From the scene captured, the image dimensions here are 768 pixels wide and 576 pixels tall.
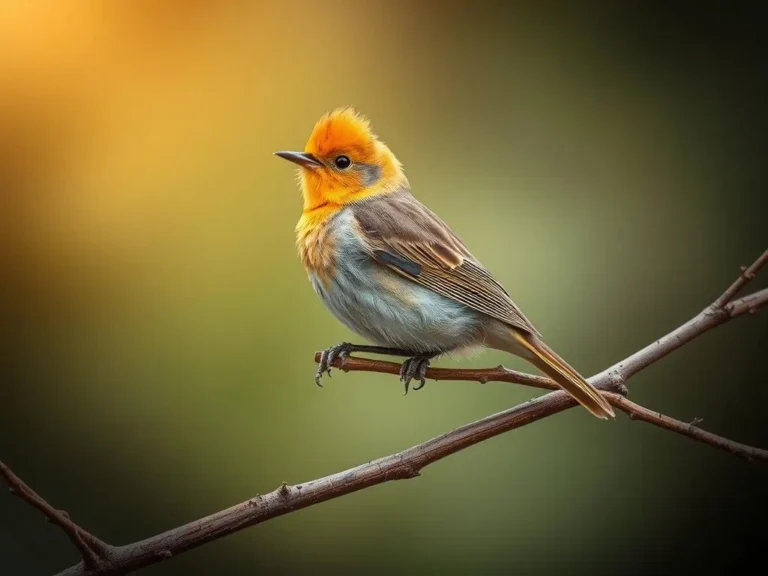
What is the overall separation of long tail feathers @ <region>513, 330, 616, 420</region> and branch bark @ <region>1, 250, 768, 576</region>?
3 cm

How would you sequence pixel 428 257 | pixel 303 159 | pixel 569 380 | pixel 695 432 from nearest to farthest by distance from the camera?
1. pixel 695 432
2. pixel 569 380
3. pixel 303 159
4. pixel 428 257

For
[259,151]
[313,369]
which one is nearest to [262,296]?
[313,369]

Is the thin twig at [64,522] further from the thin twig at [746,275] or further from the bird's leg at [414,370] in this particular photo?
the thin twig at [746,275]

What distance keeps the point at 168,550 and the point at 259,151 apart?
2030 millimetres

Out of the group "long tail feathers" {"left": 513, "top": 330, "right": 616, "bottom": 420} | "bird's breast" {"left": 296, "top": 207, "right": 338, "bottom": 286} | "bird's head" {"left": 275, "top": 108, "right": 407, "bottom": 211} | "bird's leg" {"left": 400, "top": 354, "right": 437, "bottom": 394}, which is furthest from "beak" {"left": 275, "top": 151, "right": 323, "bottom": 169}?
"long tail feathers" {"left": 513, "top": 330, "right": 616, "bottom": 420}

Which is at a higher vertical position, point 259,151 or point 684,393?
point 259,151

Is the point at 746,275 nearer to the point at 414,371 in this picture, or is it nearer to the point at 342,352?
the point at 414,371

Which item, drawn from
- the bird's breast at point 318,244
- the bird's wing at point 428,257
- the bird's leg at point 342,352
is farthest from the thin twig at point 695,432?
the bird's breast at point 318,244

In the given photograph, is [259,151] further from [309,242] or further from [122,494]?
[122,494]

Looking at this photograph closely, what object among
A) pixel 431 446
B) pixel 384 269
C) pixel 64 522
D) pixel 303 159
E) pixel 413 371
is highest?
pixel 303 159

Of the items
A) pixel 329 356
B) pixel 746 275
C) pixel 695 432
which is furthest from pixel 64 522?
pixel 746 275

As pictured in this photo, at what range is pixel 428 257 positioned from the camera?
2.50m

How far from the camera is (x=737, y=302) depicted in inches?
76.5

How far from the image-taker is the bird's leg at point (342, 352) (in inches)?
82.4
